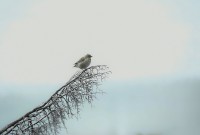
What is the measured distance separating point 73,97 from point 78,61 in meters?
5.06

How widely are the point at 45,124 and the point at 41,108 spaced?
0.30m

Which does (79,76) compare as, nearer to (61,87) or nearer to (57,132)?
(61,87)

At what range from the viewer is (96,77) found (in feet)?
29.0

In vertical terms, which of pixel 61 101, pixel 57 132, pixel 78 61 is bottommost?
pixel 57 132

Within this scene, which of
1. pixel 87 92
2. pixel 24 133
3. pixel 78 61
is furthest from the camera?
pixel 78 61

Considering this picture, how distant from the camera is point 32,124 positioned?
8.17 metres

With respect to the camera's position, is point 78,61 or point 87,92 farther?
point 78,61

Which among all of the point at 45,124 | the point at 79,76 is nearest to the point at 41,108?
the point at 45,124

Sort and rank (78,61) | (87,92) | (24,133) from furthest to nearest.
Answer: (78,61) → (87,92) → (24,133)

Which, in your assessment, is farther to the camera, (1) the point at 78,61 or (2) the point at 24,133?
(1) the point at 78,61

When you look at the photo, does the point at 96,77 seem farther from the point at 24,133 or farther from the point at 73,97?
the point at 24,133

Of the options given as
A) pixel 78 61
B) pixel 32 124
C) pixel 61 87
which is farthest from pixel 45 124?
pixel 78 61

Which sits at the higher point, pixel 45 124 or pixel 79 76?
pixel 79 76

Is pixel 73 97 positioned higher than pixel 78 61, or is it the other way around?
pixel 78 61
